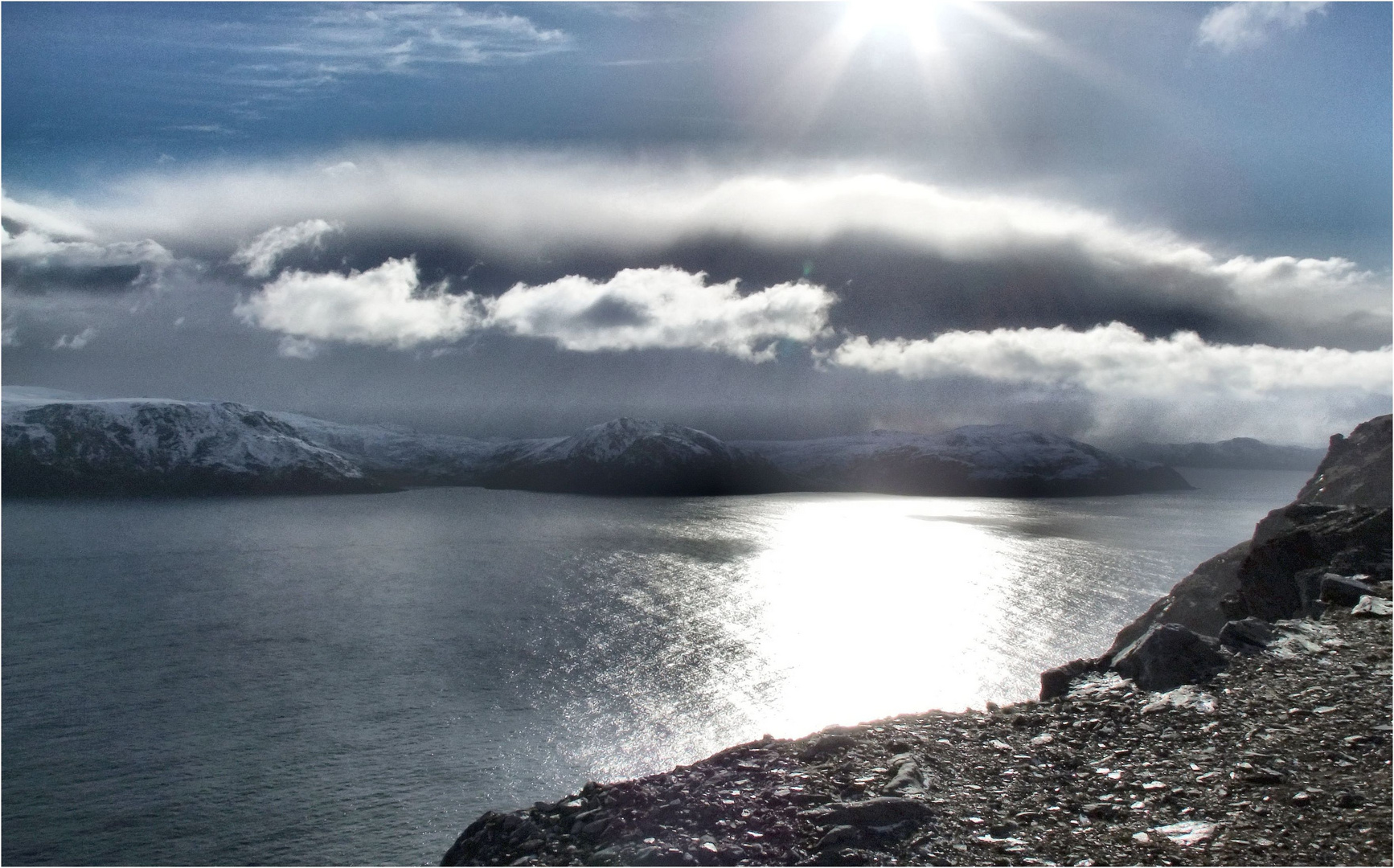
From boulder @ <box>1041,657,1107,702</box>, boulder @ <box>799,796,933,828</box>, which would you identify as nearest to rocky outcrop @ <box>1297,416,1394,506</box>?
boulder @ <box>1041,657,1107,702</box>

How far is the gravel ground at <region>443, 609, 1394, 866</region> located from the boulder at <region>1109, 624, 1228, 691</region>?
688 millimetres

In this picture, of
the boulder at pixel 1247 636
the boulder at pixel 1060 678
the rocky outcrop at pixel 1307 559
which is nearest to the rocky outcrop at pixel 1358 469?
the rocky outcrop at pixel 1307 559

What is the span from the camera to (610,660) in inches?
2406

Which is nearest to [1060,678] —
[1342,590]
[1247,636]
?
[1247,636]

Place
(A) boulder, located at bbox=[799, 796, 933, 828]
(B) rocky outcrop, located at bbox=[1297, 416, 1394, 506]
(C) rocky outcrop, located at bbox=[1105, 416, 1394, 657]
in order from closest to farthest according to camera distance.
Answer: (A) boulder, located at bbox=[799, 796, 933, 828]
(C) rocky outcrop, located at bbox=[1105, 416, 1394, 657]
(B) rocky outcrop, located at bbox=[1297, 416, 1394, 506]

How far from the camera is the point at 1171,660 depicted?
1878 centimetres

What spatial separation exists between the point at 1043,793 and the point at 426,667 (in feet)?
176

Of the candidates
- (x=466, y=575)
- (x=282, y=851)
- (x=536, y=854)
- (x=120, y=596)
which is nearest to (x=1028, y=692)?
(x=282, y=851)

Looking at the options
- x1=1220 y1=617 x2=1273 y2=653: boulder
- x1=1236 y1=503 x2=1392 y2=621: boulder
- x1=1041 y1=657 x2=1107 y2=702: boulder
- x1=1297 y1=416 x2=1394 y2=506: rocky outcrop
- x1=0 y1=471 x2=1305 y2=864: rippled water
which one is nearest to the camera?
x1=1041 y1=657 x2=1107 y2=702: boulder

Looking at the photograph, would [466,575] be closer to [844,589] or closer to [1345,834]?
[844,589]

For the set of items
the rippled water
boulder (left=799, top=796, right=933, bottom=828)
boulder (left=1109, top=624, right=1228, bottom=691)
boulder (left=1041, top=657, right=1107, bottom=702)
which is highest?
boulder (left=1109, top=624, right=1228, bottom=691)

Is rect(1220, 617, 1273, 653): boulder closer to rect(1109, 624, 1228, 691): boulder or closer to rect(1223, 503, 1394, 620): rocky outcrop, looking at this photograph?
rect(1109, 624, 1228, 691): boulder

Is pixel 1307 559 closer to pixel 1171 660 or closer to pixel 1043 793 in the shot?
pixel 1171 660

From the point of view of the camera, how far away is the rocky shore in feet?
40.0
